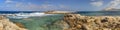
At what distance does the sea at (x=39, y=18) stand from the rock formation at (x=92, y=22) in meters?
0.06

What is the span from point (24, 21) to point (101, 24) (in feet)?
3.51

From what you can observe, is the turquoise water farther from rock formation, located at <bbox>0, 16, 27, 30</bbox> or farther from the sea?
rock formation, located at <bbox>0, 16, 27, 30</bbox>

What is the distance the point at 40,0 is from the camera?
3777mm

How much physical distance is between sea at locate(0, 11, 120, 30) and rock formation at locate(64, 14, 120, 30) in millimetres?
59

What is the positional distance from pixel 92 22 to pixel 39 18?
74 cm

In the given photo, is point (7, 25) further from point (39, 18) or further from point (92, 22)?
point (92, 22)

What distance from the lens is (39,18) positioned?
150 inches

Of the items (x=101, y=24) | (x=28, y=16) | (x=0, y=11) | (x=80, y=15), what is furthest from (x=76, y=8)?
(x=0, y=11)

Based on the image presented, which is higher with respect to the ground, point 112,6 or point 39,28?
point 112,6

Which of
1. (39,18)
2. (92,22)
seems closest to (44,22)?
(39,18)

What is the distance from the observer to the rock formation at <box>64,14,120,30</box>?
3807 mm

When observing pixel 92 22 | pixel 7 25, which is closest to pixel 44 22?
pixel 7 25

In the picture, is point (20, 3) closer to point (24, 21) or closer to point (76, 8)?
point (24, 21)

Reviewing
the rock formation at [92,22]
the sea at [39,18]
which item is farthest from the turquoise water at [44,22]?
the rock formation at [92,22]
